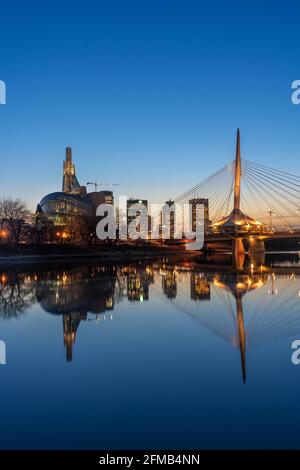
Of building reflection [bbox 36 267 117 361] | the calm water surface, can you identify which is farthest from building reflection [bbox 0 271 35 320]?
building reflection [bbox 36 267 117 361]

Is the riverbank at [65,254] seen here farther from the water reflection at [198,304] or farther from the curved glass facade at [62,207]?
the curved glass facade at [62,207]

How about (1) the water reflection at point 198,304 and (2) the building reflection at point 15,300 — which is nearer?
(1) the water reflection at point 198,304

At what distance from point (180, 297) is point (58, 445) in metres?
15.4

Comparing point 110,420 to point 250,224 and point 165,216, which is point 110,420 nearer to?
point 250,224

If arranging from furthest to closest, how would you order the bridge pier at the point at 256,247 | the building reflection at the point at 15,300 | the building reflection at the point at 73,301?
the bridge pier at the point at 256,247 → the building reflection at the point at 15,300 → the building reflection at the point at 73,301

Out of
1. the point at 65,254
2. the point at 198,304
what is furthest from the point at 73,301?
the point at 65,254

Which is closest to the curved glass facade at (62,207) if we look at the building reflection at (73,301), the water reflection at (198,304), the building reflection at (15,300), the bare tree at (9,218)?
the bare tree at (9,218)

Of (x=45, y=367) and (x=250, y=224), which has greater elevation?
(x=250, y=224)

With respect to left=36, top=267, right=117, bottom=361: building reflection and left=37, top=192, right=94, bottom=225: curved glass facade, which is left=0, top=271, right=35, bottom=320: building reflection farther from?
left=37, top=192, right=94, bottom=225: curved glass facade

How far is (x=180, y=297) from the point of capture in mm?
20562

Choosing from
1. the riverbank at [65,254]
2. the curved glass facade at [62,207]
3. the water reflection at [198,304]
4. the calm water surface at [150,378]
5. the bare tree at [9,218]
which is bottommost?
the calm water surface at [150,378]

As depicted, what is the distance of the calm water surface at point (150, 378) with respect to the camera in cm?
575
